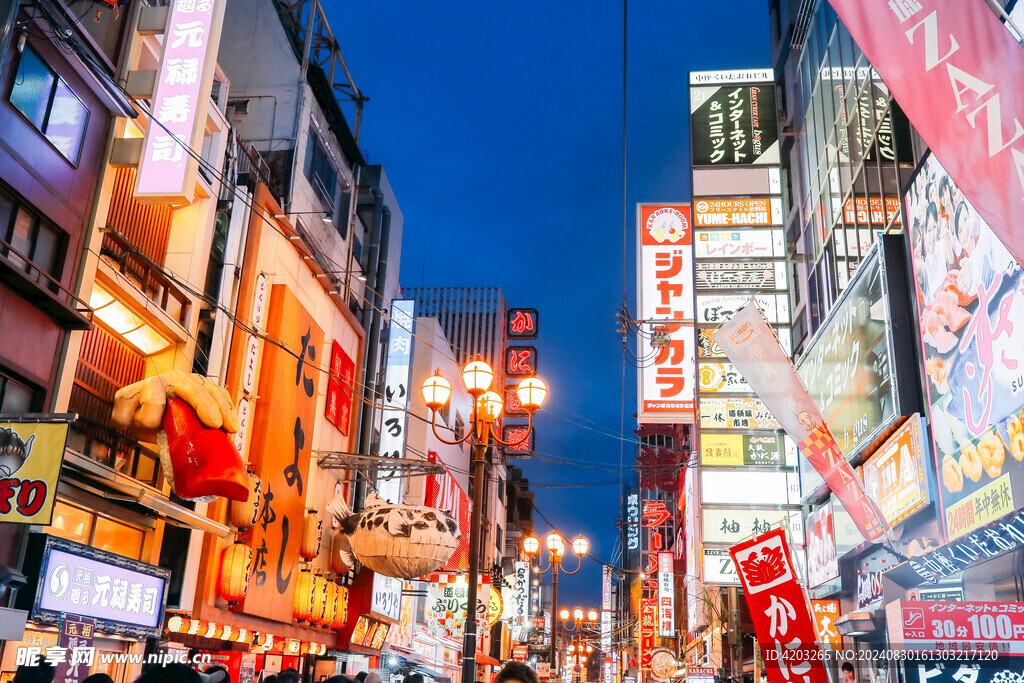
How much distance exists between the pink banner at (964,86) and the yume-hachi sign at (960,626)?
420 cm

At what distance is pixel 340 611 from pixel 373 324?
10667 mm

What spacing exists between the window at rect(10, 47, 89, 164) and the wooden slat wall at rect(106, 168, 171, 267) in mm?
1817

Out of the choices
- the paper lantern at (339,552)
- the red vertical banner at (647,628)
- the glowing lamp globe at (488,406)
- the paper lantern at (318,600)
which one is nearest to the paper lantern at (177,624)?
the paper lantern at (318,600)

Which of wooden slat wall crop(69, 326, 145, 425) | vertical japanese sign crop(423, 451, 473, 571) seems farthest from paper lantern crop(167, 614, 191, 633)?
vertical japanese sign crop(423, 451, 473, 571)

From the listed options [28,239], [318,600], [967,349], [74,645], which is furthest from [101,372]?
[967,349]

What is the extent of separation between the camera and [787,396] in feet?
51.7

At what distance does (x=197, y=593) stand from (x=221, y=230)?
7.56 m

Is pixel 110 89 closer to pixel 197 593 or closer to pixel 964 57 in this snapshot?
pixel 197 593

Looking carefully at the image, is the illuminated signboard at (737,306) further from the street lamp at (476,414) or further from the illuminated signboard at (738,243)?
the street lamp at (476,414)

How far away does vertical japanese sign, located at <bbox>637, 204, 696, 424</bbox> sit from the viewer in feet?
87.5

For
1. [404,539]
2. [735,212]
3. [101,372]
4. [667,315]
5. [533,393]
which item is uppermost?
[735,212]

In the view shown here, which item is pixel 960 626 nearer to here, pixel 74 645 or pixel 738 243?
pixel 74 645

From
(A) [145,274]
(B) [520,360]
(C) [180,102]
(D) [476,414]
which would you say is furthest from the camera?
(B) [520,360]

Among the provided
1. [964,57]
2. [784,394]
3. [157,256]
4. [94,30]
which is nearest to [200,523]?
[157,256]
